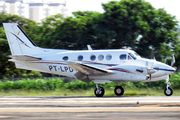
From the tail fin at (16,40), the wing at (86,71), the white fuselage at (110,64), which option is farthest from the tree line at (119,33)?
the wing at (86,71)

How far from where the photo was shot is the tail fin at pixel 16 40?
714 inches

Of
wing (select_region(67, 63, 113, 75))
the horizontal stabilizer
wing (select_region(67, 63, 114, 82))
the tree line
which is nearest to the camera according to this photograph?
wing (select_region(67, 63, 113, 75))

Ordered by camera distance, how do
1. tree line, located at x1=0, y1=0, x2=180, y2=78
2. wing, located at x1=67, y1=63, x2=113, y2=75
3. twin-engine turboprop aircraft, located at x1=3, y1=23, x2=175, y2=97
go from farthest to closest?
tree line, located at x1=0, y1=0, x2=180, y2=78, twin-engine turboprop aircraft, located at x1=3, y1=23, x2=175, y2=97, wing, located at x1=67, y1=63, x2=113, y2=75

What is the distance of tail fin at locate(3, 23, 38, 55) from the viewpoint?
18141 mm

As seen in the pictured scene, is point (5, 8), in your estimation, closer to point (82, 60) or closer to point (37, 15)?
point (37, 15)

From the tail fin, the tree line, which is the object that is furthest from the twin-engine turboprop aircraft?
the tree line

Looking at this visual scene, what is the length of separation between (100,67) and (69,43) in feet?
38.7

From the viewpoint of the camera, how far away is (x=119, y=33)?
2641 centimetres

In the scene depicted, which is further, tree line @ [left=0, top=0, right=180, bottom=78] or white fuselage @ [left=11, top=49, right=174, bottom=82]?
tree line @ [left=0, top=0, right=180, bottom=78]

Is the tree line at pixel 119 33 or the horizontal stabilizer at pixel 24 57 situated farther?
the tree line at pixel 119 33

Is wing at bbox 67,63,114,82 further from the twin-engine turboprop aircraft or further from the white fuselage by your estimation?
the white fuselage

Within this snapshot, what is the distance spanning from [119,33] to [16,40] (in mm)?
11627

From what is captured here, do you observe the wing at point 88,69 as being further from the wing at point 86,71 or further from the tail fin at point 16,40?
the tail fin at point 16,40

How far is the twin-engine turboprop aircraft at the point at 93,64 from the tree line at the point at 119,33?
27.2 ft
